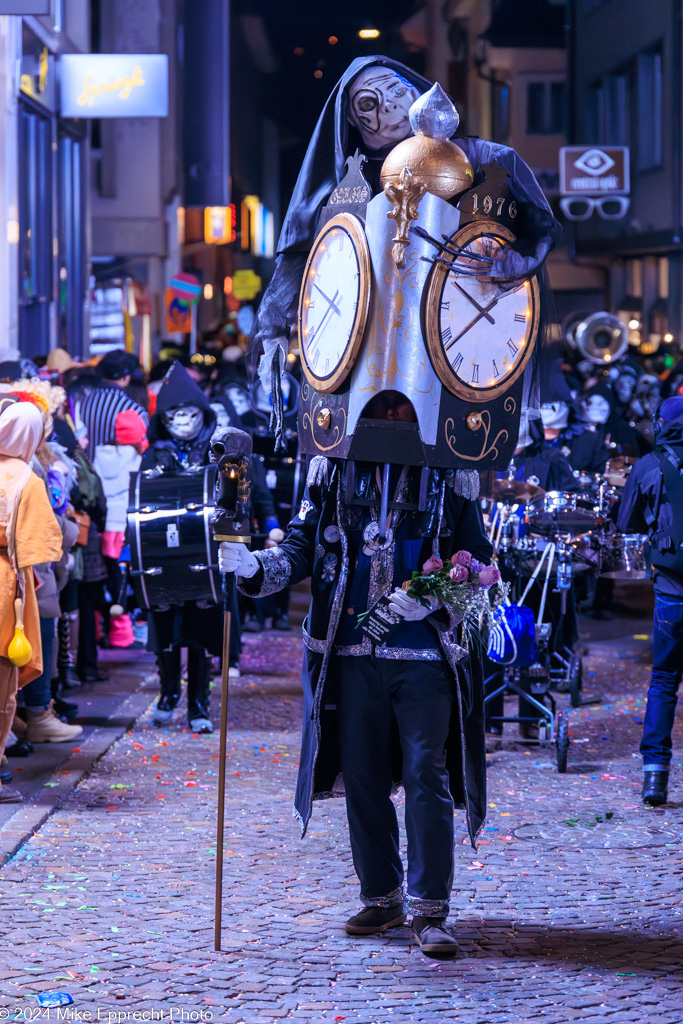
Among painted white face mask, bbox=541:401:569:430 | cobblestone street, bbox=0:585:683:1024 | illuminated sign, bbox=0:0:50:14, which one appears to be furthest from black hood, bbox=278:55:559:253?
painted white face mask, bbox=541:401:569:430

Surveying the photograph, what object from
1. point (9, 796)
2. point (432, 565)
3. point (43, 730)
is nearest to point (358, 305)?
point (432, 565)

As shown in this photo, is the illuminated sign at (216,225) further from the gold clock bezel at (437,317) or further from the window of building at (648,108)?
the gold clock bezel at (437,317)

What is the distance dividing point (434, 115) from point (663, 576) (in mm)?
3226

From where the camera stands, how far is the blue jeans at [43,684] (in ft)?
28.6

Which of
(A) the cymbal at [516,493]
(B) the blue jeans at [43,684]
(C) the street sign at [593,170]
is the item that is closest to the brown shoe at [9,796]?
(B) the blue jeans at [43,684]

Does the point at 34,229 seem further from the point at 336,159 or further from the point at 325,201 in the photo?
the point at 336,159

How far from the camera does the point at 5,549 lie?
722 cm

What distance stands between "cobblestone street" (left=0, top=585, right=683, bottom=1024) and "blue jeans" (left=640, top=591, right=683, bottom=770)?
285 millimetres

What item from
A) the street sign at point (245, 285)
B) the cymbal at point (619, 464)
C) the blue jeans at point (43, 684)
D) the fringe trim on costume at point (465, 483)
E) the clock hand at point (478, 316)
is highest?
the street sign at point (245, 285)

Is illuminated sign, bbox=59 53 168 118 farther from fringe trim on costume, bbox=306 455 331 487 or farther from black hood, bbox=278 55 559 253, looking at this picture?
fringe trim on costume, bbox=306 455 331 487

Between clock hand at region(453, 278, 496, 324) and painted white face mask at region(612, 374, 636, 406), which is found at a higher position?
painted white face mask at region(612, 374, 636, 406)

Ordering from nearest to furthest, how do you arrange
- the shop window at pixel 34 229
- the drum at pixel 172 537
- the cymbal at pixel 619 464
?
the drum at pixel 172 537 < the cymbal at pixel 619 464 < the shop window at pixel 34 229

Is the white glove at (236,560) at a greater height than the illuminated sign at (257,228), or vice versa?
the illuminated sign at (257,228)

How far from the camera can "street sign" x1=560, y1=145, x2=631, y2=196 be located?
25.4 meters
